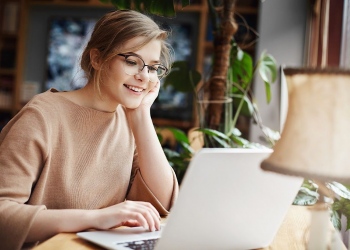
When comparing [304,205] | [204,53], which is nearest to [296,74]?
[304,205]

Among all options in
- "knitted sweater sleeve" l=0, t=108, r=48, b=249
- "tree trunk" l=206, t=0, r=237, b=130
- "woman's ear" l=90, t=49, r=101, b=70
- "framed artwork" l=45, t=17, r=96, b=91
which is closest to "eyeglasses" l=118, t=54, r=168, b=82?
"woman's ear" l=90, t=49, r=101, b=70

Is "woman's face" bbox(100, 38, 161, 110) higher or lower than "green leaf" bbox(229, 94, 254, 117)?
higher

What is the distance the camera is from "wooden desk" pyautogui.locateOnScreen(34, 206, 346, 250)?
1165mm

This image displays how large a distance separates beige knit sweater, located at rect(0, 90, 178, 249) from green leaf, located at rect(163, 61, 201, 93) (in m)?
1.17

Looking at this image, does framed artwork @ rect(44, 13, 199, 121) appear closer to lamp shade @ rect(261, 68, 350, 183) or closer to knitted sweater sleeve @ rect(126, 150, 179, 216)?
knitted sweater sleeve @ rect(126, 150, 179, 216)

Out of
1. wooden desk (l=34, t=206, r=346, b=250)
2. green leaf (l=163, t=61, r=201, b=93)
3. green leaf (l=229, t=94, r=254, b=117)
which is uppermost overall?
green leaf (l=163, t=61, r=201, b=93)

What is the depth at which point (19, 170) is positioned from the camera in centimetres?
136

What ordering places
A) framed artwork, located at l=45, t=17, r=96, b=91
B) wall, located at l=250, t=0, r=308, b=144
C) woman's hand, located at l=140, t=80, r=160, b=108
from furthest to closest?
framed artwork, located at l=45, t=17, r=96, b=91 → wall, located at l=250, t=0, r=308, b=144 → woman's hand, located at l=140, t=80, r=160, b=108

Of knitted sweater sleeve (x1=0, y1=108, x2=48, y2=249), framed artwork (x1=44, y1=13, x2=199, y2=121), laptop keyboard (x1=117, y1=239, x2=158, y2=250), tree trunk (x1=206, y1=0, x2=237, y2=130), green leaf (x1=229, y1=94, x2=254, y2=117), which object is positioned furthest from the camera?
framed artwork (x1=44, y1=13, x2=199, y2=121)

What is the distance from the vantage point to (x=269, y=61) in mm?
3135

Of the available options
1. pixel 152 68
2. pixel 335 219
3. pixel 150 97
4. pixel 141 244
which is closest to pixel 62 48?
pixel 150 97

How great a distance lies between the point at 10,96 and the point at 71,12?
3.67ft

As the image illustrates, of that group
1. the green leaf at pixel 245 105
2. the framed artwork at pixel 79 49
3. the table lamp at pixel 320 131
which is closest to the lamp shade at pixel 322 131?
the table lamp at pixel 320 131

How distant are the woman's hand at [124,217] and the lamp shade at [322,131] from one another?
0.50m
